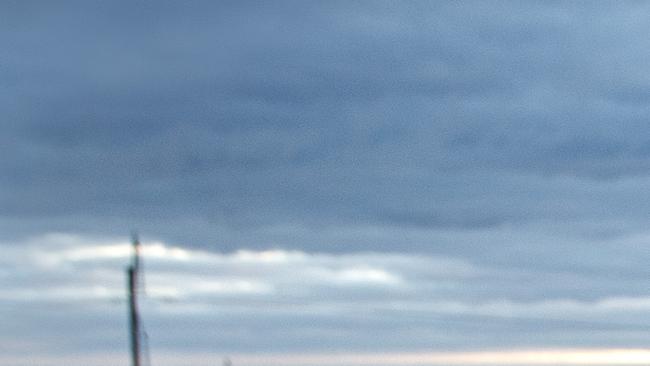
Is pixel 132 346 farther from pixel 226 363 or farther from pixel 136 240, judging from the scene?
pixel 226 363

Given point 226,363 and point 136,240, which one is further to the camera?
point 226,363

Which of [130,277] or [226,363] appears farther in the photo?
[226,363]

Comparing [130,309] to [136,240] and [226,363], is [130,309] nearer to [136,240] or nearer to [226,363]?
[136,240]

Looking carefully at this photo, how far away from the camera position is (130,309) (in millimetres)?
135750

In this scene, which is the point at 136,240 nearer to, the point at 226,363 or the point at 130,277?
the point at 130,277

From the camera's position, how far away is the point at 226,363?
6078 inches

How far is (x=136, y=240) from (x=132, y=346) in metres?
7.04

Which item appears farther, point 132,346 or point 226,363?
point 226,363

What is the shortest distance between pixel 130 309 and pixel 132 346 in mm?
2515

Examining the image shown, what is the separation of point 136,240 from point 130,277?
3.61 m

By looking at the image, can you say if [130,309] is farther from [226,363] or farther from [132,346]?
[226,363]

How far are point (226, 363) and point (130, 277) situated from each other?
63.6 feet

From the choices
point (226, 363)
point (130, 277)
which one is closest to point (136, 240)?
point (130, 277)

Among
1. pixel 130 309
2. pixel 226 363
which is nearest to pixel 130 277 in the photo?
pixel 130 309
